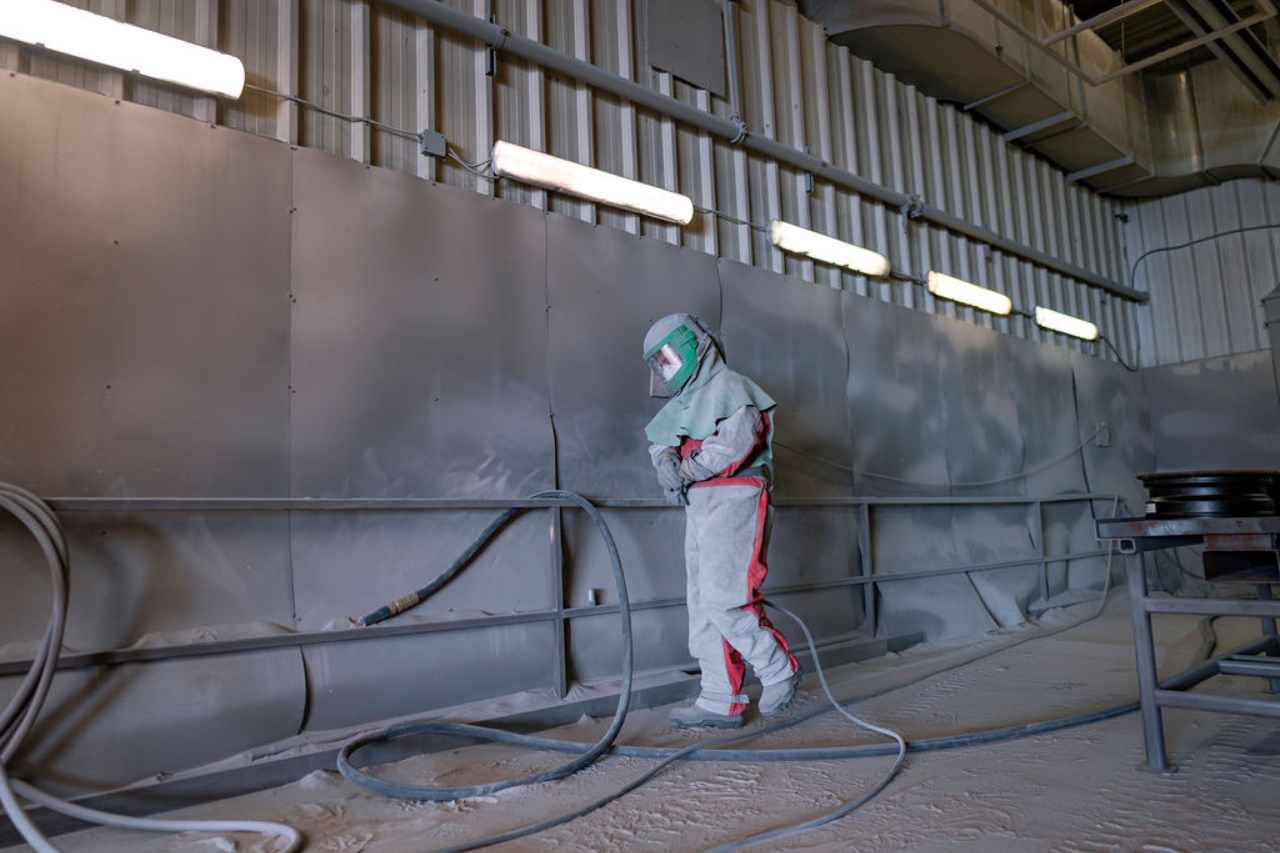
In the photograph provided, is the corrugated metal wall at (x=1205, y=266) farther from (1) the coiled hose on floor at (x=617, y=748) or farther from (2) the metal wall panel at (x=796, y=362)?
(1) the coiled hose on floor at (x=617, y=748)

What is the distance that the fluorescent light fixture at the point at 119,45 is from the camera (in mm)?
2746

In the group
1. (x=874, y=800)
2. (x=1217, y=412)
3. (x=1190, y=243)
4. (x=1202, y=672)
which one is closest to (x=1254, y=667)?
(x=1202, y=672)

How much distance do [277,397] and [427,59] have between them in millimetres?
1874

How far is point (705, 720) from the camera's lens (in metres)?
3.43

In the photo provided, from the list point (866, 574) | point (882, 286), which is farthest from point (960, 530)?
point (882, 286)

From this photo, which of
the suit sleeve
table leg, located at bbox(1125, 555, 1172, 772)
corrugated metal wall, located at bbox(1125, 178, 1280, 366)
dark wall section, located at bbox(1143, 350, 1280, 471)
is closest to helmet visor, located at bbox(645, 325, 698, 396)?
the suit sleeve

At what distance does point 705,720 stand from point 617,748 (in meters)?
0.54

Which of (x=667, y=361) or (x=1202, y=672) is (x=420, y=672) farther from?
(x=1202, y=672)

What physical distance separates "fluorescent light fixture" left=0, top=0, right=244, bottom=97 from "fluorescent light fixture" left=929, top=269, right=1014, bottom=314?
533 centimetres

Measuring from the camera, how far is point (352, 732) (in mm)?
3082

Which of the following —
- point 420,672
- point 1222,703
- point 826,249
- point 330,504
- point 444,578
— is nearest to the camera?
point 1222,703

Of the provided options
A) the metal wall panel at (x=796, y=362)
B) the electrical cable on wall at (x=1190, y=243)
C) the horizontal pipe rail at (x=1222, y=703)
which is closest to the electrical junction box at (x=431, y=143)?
the metal wall panel at (x=796, y=362)

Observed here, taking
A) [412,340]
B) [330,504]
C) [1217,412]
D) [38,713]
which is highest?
[1217,412]

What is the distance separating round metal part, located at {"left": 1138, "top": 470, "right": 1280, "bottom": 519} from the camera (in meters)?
2.65
